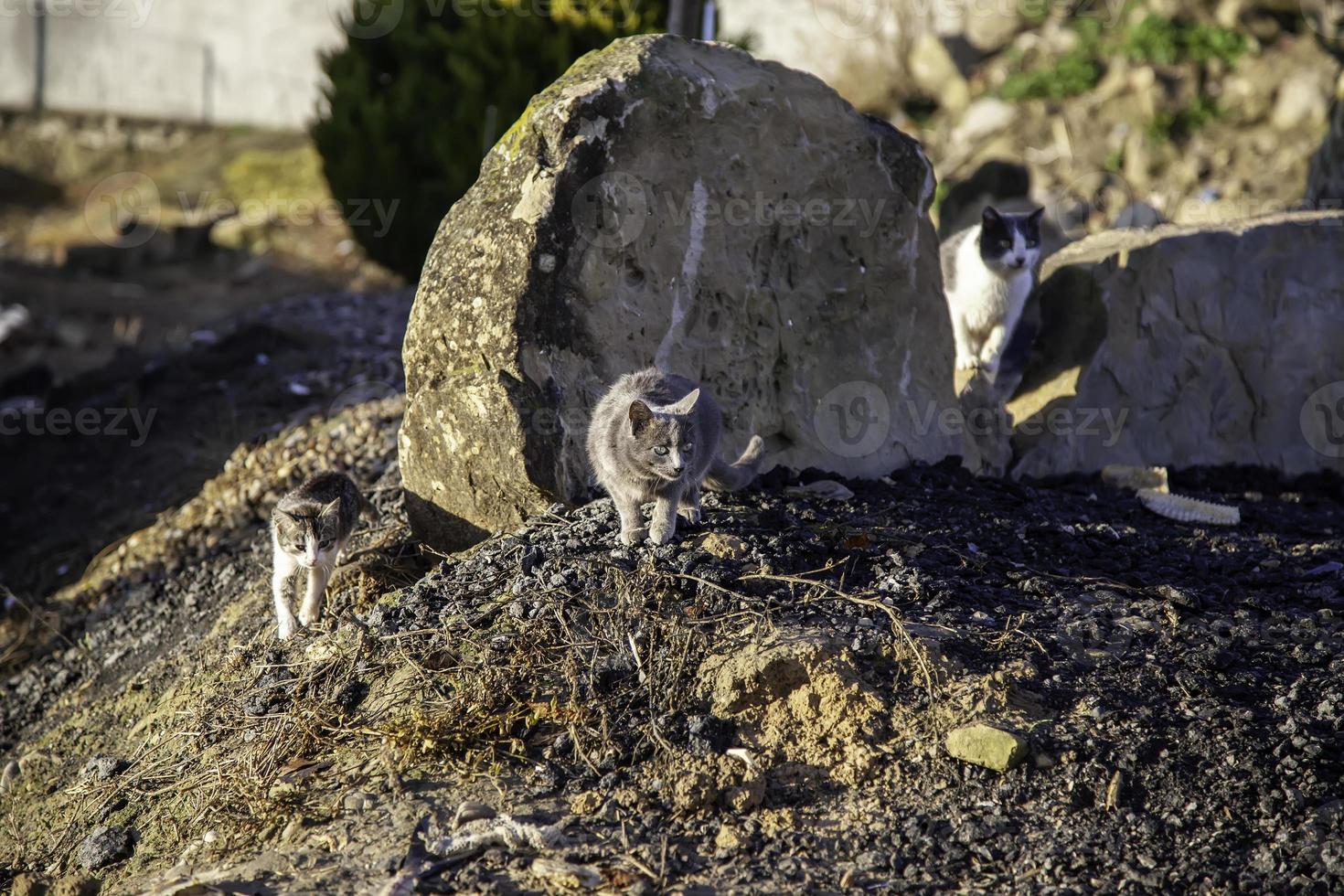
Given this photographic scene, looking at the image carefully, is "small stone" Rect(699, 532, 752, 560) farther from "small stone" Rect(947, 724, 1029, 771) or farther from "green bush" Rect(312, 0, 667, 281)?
"green bush" Rect(312, 0, 667, 281)

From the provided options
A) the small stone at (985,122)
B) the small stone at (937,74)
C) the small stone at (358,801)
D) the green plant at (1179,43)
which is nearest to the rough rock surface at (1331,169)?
the green plant at (1179,43)

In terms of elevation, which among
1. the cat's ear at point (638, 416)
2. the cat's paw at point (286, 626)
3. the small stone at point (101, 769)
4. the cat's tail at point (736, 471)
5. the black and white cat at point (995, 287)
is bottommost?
the small stone at point (101, 769)

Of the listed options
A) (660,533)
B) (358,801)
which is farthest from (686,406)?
(358,801)

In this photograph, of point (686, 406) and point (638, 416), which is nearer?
point (638, 416)

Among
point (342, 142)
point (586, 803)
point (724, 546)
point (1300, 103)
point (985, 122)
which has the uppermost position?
point (1300, 103)

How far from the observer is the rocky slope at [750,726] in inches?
146

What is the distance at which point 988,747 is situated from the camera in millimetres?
3947

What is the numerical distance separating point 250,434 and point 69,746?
2.85 metres

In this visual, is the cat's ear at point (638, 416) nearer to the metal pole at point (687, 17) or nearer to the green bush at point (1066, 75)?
the metal pole at point (687, 17)

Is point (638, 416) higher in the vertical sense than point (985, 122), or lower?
lower

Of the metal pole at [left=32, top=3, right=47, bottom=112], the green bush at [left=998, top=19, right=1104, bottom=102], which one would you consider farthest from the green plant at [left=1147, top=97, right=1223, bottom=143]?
the metal pole at [left=32, top=3, right=47, bottom=112]

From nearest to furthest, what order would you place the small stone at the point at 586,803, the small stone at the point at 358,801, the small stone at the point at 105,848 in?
the small stone at the point at 586,803 < the small stone at the point at 358,801 < the small stone at the point at 105,848

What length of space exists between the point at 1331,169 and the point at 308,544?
842cm

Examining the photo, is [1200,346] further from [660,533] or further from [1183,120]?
[1183,120]
